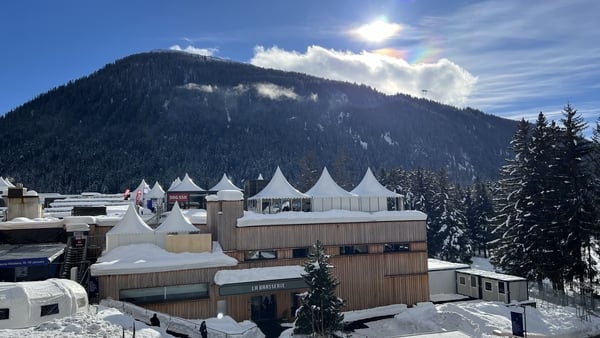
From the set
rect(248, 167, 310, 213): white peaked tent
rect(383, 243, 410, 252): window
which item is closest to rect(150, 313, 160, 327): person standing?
rect(248, 167, 310, 213): white peaked tent

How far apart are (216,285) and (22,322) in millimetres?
9990

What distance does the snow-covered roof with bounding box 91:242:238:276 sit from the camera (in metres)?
23.1

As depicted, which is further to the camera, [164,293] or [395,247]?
[395,247]

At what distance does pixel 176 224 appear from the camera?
1053 inches

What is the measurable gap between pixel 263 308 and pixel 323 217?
674 cm

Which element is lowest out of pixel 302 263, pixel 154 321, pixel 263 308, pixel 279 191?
pixel 263 308

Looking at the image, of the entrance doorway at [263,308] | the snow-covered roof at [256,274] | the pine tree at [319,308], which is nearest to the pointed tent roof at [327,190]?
the snow-covered roof at [256,274]

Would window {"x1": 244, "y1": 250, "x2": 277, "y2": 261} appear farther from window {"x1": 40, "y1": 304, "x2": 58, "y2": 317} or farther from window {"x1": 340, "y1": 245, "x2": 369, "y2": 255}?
window {"x1": 40, "y1": 304, "x2": 58, "y2": 317}

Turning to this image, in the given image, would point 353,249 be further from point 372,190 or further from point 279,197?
point 279,197

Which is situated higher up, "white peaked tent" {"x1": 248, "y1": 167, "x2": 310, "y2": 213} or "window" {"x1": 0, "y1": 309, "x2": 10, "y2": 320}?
"white peaked tent" {"x1": 248, "y1": 167, "x2": 310, "y2": 213}

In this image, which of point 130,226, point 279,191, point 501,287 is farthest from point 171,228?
point 501,287

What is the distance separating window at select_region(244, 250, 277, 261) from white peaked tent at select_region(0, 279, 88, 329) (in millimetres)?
9840

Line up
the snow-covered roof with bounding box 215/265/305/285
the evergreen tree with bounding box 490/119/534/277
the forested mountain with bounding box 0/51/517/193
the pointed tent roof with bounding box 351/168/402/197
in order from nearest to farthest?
1. the snow-covered roof with bounding box 215/265/305/285
2. the pointed tent roof with bounding box 351/168/402/197
3. the evergreen tree with bounding box 490/119/534/277
4. the forested mountain with bounding box 0/51/517/193

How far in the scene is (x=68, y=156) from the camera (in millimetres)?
123000
